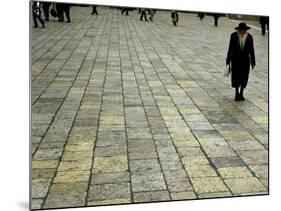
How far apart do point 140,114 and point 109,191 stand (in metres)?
0.66

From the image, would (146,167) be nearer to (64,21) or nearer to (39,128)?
(39,128)

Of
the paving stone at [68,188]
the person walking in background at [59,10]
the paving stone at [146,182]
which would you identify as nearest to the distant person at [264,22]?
the paving stone at [146,182]

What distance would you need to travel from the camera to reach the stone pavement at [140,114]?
8.08ft

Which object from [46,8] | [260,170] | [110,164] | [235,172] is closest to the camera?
A: [46,8]

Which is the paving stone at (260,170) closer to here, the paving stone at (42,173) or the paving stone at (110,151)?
the paving stone at (110,151)

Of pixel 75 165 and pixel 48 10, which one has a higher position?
pixel 48 10

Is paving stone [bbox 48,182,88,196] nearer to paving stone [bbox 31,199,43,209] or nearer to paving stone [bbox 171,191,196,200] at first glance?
paving stone [bbox 31,199,43,209]

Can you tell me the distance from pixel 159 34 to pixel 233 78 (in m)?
0.68

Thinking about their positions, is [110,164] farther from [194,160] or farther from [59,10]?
[59,10]

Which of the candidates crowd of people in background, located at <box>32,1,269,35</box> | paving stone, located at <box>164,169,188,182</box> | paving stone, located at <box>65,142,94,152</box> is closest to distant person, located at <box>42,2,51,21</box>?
crowd of people in background, located at <box>32,1,269,35</box>

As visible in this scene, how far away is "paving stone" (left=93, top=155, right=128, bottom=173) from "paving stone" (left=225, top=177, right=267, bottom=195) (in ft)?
2.40

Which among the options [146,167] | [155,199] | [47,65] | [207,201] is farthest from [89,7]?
[207,201]

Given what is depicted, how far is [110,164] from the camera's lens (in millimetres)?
2547

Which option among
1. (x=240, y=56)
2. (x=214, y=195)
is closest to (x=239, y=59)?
(x=240, y=56)
